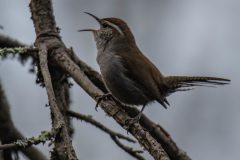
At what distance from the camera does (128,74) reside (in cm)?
421

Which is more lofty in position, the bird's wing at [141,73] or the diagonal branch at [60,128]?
the bird's wing at [141,73]

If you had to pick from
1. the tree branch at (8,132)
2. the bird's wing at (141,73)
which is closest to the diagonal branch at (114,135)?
the tree branch at (8,132)

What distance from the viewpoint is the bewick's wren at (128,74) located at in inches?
163

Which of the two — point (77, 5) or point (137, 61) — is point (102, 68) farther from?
point (77, 5)

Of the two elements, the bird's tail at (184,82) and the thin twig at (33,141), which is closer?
the thin twig at (33,141)

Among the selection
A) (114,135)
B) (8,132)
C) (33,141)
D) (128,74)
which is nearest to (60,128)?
(33,141)

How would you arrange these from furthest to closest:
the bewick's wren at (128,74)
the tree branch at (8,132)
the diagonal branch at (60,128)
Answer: the bewick's wren at (128,74) → the tree branch at (8,132) → the diagonal branch at (60,128)

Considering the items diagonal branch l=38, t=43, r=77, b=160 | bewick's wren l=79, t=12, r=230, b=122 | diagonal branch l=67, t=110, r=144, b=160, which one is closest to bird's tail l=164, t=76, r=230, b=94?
bewick's wren l=79, t=12, r=230, b=122

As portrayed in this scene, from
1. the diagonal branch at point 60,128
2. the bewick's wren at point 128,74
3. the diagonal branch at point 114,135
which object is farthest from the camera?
the bewick's wren at point 128,74

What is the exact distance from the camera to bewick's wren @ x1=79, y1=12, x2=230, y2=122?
13.6 ft

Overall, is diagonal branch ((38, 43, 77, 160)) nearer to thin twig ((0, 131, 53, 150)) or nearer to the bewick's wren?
thin twig ((0, 131, 53, 150))

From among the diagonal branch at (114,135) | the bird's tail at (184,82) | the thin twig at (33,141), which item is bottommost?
the thin twig at (33,141)

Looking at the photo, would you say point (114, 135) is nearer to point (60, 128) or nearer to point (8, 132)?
point (8, 132)

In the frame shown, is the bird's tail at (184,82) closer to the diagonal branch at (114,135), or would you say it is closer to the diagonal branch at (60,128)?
the diagonal branch at (114,135)
